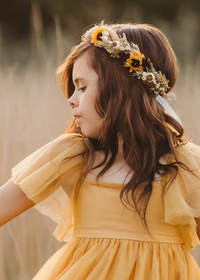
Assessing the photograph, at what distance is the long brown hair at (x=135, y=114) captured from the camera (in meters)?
1.52

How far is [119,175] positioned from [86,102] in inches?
8.6

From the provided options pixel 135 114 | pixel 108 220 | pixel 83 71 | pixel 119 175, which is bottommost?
pixel 108 220

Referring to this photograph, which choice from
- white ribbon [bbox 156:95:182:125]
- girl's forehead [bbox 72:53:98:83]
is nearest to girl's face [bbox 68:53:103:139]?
girl's forehead [bbox 72:53:98:83]

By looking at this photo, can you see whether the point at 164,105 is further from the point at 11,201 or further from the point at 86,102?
the point at 11,201

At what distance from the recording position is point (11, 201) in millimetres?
1471

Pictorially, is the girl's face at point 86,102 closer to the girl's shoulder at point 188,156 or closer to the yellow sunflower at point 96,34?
the yellow sunflower at point 96,34

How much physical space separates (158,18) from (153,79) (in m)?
1.86

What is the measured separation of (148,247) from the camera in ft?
4.78

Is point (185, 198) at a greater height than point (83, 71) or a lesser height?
lesser

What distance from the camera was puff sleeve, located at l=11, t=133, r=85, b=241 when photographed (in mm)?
1484

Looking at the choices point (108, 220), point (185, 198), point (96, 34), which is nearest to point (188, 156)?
point (185, 198)

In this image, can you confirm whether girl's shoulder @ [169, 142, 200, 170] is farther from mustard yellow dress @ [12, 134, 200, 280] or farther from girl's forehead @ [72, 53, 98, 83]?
girl's forehead @ [72, 53, 98, 83]

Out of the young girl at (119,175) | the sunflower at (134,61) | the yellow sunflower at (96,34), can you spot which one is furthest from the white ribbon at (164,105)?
the yellow sunflower at (96,34)

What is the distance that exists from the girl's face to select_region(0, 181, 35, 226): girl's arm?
0.24 m
